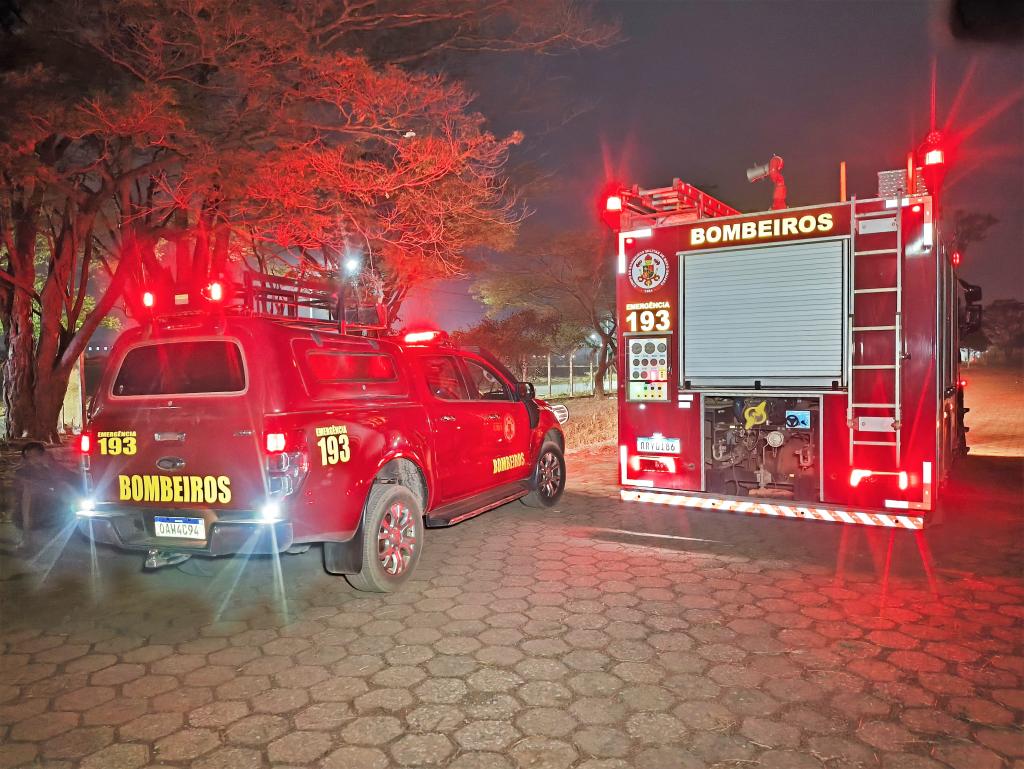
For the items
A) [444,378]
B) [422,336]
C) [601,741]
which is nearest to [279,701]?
[601,741]

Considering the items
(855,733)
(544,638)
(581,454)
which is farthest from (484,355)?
(581,454)

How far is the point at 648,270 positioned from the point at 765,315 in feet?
3.88

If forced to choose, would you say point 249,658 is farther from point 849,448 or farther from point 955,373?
point 955,373

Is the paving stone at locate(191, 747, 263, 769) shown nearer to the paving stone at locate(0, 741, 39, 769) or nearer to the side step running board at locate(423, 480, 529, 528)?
the paving stone at locate(0, 741, 39, 769)

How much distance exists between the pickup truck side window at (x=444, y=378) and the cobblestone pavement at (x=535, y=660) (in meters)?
1.41

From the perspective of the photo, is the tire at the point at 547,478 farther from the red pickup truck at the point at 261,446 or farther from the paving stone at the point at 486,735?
the paving stone at the point at 486,735

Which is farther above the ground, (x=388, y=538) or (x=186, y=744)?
(x=388, y=538)

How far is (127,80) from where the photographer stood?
10.1m

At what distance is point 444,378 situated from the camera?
7.05 metres

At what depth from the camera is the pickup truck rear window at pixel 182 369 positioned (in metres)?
4.56

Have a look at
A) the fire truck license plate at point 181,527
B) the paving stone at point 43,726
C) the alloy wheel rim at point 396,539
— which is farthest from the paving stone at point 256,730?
the alloy wheel rim at point 396,539

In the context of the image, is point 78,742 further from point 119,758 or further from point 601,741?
point 601,741

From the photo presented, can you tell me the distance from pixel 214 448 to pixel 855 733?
147 inches

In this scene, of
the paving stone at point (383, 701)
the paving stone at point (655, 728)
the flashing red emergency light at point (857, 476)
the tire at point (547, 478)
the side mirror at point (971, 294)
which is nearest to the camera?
the paving stone at point (655, 728)
